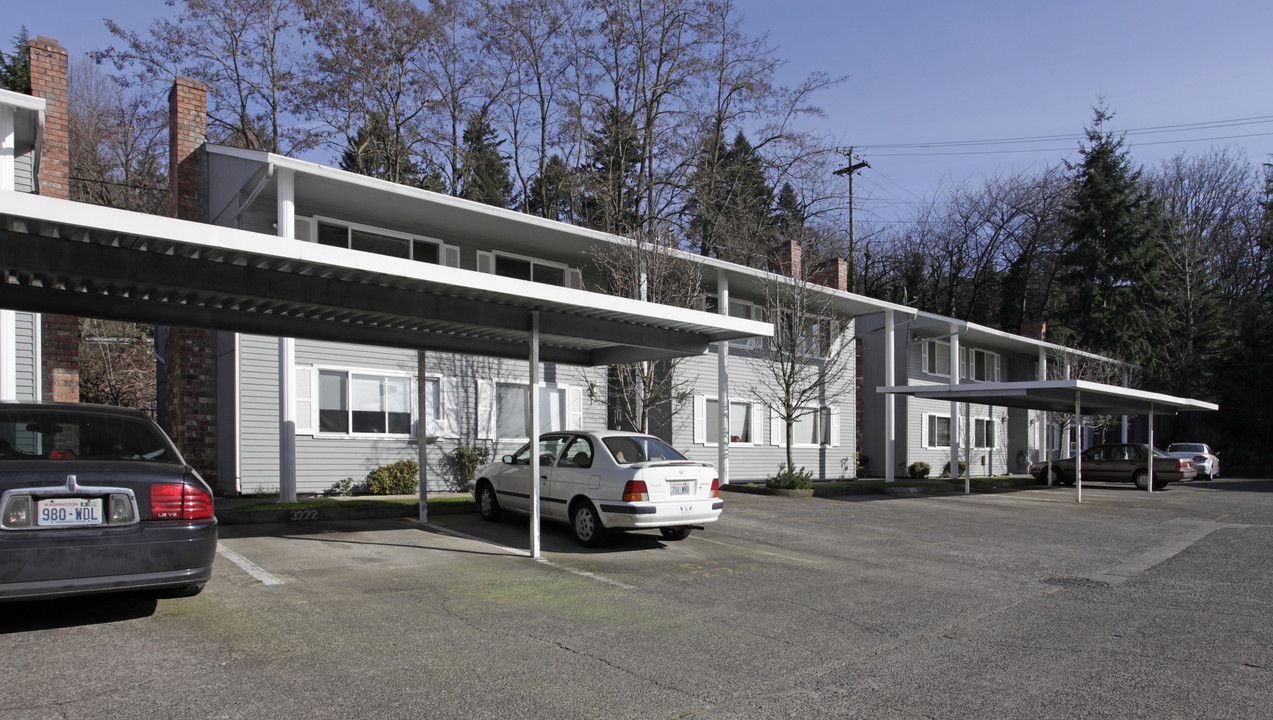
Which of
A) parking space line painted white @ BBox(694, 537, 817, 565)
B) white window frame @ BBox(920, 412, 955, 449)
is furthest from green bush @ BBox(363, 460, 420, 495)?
white window frame @ BBox(920, 412, 955, 449)

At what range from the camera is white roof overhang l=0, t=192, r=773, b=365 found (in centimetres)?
630

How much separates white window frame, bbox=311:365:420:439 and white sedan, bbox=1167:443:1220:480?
28.6m

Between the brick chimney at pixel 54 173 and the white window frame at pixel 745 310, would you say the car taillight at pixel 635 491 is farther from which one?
the white window frame at pixel 745 310

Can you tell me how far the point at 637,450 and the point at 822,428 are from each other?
17178 mm

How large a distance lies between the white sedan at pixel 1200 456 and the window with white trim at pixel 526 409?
2464 cm

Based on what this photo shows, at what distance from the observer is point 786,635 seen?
615 centimetres

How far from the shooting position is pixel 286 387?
13750 millimetres

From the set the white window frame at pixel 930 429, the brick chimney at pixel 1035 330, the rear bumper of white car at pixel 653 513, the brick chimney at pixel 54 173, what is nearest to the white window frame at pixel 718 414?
the white window frame at pixel 930 429

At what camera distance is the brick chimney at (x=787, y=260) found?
22.9 metres

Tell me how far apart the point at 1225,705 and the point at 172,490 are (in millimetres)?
6695

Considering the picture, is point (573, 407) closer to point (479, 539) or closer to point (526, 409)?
point (526, 409)

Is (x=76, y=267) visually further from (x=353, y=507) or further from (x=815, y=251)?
(x=815, y=251)

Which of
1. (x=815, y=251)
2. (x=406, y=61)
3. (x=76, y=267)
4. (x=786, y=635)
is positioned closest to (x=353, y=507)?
(x=76, y=267)

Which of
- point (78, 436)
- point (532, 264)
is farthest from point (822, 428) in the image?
point (78, 436)
